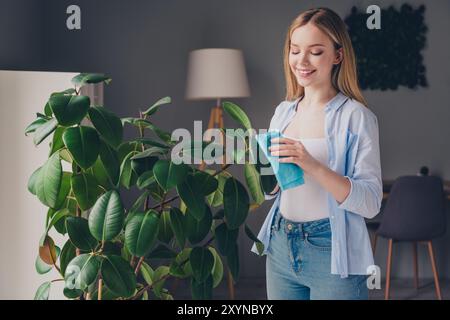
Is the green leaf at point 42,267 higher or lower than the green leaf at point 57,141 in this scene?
lower

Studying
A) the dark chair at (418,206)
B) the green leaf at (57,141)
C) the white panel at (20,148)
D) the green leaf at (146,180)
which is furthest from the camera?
the dark chair at (418,206)

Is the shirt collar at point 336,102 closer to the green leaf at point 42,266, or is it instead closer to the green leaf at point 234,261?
the green leaf at point 234,261

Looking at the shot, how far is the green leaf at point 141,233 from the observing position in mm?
1398

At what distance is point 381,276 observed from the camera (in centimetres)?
378

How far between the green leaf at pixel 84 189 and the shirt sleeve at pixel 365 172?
54 cm

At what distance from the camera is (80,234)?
146 centimetres

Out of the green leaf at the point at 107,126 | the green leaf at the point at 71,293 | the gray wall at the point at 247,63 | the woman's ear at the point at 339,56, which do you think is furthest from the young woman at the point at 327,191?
the gray wall at the point at 247,63

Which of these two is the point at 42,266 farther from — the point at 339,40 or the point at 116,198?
the point at 339,40

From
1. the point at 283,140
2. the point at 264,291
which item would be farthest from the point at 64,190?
the point at 264,291

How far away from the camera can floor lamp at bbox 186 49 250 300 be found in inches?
134

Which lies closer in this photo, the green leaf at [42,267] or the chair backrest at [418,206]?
the green leaf at [42,267]

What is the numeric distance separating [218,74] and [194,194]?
2.04m

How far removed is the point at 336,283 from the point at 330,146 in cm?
26

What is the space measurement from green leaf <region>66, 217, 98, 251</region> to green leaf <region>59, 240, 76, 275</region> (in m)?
0.13
